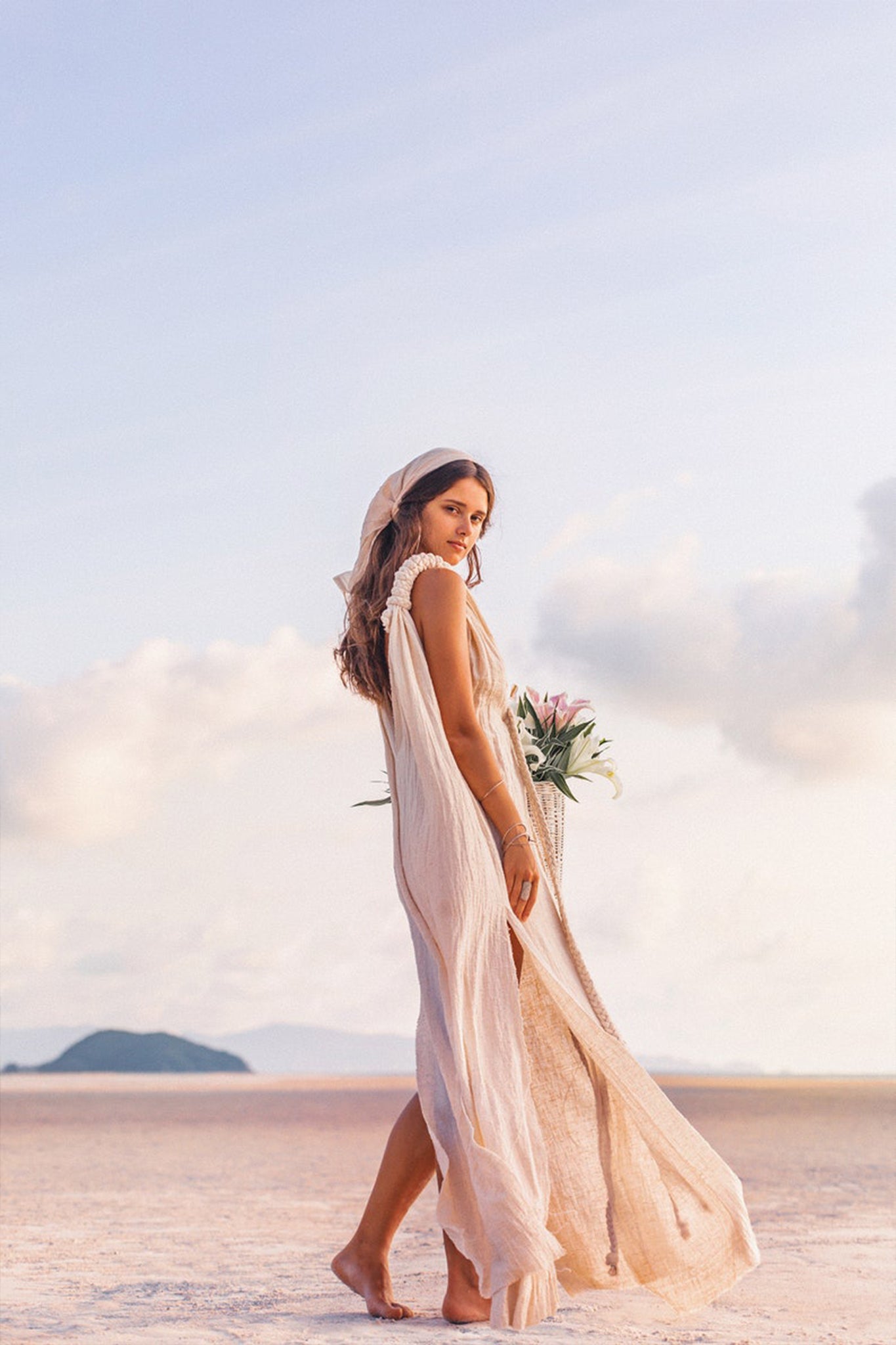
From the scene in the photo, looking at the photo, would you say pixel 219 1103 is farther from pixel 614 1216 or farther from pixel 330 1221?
pixel 614 1216

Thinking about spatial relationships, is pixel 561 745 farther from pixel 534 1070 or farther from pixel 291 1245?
pixel 291 1245

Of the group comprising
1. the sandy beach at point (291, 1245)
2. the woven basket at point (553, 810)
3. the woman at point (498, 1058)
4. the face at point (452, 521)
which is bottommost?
the sandy beach at point (291, 1245)

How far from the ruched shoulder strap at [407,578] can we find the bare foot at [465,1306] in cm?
157

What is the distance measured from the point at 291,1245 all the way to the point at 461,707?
3924 mm

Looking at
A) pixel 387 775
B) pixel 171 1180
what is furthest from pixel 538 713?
pixel 171 1180

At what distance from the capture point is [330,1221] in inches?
302

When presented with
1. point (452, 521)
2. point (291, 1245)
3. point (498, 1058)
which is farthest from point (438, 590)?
point (291, 1245)

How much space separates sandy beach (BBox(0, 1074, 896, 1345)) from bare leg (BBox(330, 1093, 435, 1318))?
0.23ft

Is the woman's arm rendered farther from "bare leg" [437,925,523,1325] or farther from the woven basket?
"bare leg" [437,925,523,1325]

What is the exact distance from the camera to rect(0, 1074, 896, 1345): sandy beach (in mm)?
3400

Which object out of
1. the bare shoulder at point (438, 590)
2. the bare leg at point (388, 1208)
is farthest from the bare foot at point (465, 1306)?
the bare shoulder at point (438, 590)

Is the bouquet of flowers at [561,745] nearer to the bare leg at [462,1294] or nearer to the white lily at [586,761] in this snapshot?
the white lily at [586,761]

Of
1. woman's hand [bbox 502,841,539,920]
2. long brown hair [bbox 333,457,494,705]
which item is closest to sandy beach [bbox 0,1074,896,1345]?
woman's hand [bbox 502,841,539,920]

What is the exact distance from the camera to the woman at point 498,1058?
3168 millimetres
